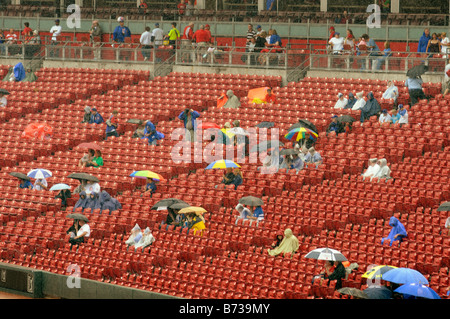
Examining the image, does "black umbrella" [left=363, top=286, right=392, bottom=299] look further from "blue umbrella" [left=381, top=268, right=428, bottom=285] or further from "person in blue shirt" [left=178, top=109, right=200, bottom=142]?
"person in blue shirt" [left=178, top=109, right=200, bottom=142]

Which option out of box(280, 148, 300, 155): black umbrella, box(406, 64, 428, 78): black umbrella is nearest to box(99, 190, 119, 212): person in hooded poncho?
box(280, 148, 300, 155): black umbrella

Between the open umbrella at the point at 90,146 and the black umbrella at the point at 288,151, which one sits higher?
the black umbrella at the point at 288,151

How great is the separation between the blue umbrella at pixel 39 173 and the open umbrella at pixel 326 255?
886cm

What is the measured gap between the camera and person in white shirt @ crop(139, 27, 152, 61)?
32.9 meters

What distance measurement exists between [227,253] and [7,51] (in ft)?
56.8

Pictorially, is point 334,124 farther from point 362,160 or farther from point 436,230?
point 436,230

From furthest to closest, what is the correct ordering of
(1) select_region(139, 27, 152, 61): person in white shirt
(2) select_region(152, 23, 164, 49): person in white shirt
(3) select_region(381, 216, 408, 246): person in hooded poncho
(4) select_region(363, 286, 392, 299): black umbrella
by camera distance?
(2) select_region(152, 23, 164, 49): person in white shirt < (1) select_region(139, 27, 152, 61): person in white shirt < (3) select_region(381, 216, 408, 246): person in hooded poncho < (4) select_region(363, 286, 392, 299): black umbrella

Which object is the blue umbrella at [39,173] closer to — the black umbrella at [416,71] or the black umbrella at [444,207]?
the black umbrella at [416,71]

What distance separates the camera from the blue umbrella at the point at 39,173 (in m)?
25.4

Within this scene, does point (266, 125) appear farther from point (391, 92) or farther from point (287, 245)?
point (287, 245)

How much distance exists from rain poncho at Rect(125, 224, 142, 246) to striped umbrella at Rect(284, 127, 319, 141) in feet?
15.1

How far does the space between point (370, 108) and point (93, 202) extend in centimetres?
745

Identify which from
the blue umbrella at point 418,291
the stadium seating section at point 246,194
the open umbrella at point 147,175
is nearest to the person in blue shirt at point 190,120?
the stadium seating section at point 246,194

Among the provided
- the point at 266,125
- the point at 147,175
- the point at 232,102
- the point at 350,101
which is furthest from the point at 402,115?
the point at 147,175
